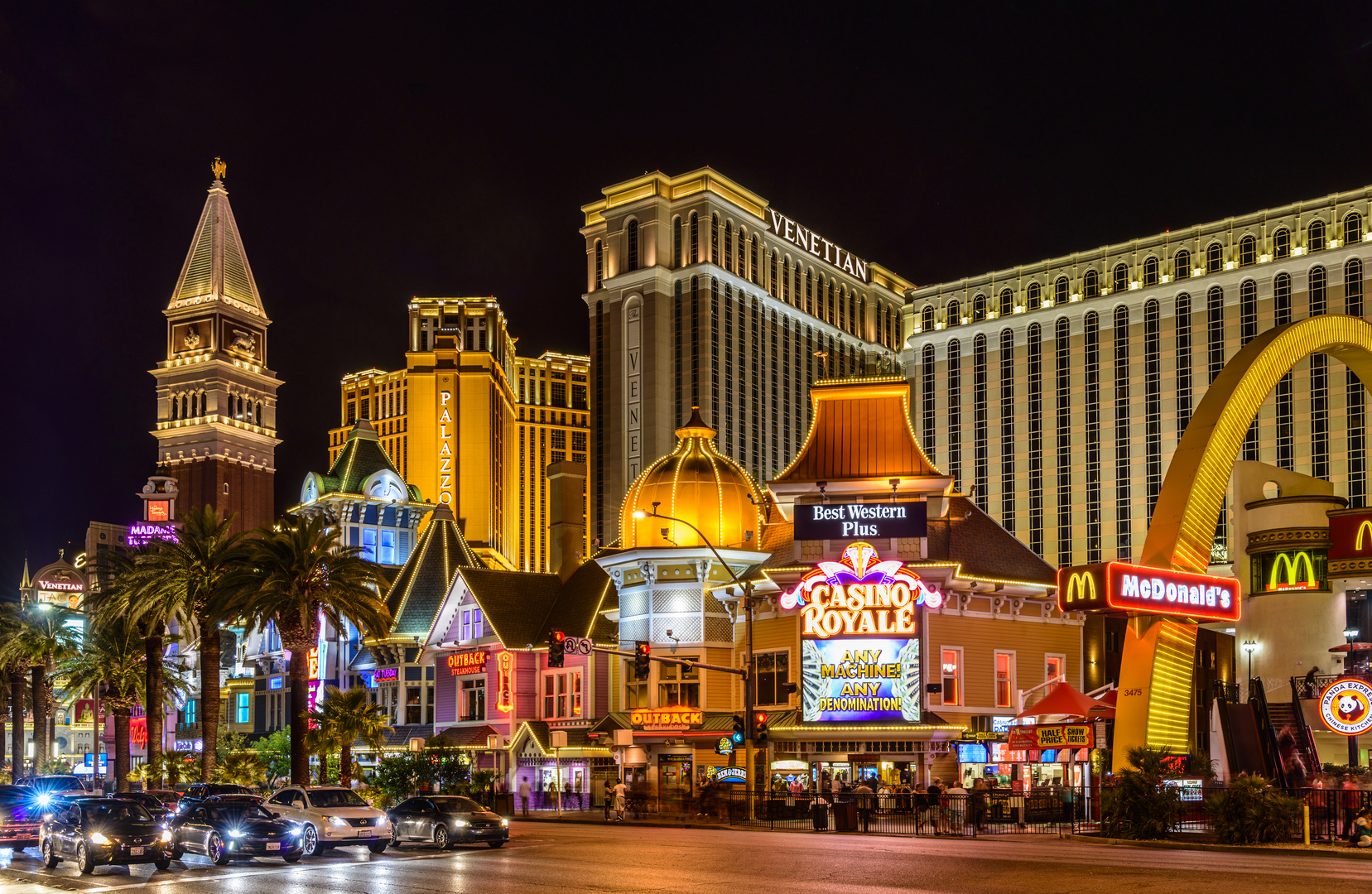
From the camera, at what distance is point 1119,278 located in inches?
6117

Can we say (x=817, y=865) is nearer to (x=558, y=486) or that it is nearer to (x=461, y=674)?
(x=461, y=674)

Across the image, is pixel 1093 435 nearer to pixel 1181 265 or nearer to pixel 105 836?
pixel 1181 265

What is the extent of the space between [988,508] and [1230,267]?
35421 millimetres

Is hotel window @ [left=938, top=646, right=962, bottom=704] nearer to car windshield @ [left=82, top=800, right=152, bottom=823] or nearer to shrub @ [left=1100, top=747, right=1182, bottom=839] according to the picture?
shrub @ [left=1100, top=747, right=1182, bottom=839]

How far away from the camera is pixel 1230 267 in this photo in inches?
5748

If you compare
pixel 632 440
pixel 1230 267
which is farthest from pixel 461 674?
pixel 1230 267

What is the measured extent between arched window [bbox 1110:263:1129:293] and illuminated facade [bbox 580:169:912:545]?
32.8 meters

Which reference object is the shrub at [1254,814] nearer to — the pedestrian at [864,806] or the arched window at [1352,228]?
the pedestrian at [864,806]

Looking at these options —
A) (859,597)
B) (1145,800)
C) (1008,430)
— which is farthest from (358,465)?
(1145,800)

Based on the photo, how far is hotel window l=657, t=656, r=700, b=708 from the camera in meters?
57.4

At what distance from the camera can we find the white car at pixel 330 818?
1310 inches

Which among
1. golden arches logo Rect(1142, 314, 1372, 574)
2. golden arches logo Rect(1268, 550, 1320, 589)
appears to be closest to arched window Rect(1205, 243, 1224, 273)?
golden arches logo Rect(1268, 550, 1320, 589)

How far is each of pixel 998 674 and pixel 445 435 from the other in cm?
14631

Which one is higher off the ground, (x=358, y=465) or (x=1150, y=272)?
(x=1150, y=272)
